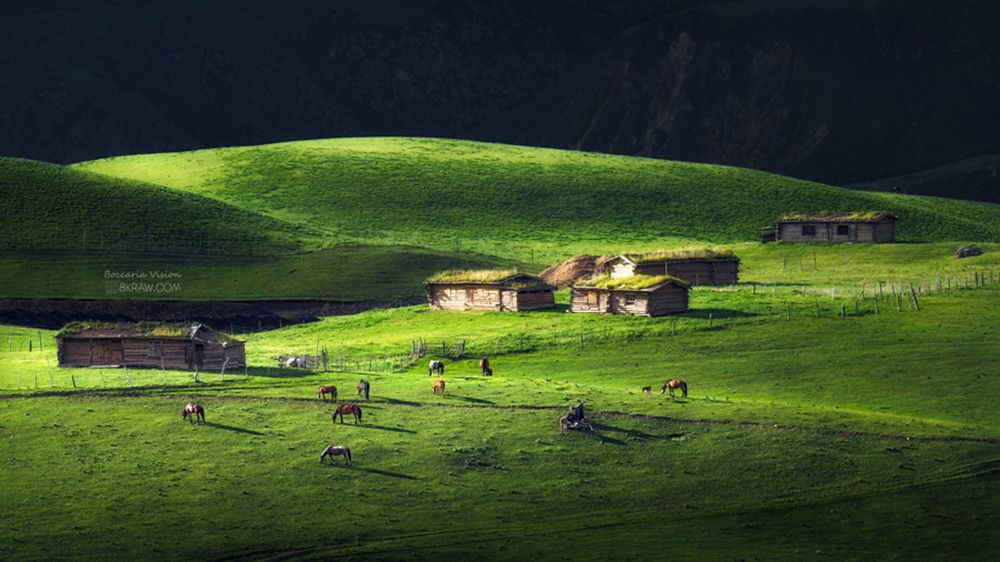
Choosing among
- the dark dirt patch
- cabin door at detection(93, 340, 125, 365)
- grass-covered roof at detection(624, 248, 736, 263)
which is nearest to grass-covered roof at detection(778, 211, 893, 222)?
grass-covered roof at detection(624, 248, 736, 263)

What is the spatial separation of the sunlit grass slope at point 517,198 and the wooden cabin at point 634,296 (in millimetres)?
60620

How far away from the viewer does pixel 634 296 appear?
283 feet

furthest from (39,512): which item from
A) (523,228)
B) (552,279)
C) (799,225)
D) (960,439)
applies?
(523,228)

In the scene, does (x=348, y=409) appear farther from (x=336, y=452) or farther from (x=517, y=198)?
(x=517, y=198)

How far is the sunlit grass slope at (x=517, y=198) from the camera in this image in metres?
158

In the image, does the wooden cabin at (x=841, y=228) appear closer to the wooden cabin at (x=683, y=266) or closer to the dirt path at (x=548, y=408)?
the wooden cabin at (x=683, y=266)

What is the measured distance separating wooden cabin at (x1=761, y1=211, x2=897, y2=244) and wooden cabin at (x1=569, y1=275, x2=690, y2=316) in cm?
5025

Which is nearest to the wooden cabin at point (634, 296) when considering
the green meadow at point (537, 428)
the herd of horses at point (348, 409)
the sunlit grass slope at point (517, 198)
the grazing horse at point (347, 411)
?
the green meadow at point (537, 428)

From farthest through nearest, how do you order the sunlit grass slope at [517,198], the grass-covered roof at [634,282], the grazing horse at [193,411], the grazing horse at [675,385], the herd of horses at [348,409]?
1. the sunlit grass slope at [517,198]
2. the grass-covered roof at [634,282]
3. the grazing horse at [675,385]
4. the grazing horse at [193,411]
5. the herd of horses at [348,409]

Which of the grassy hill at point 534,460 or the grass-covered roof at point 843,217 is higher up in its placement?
the grass-covered roof at point 843,217

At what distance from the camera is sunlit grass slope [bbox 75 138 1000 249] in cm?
15800

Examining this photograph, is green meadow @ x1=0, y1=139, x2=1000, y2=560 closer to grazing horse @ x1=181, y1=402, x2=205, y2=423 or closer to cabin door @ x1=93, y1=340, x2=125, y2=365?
grazing horse @ x1=181, y1=402, x2=205, y2=423

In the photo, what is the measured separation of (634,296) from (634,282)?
57.8 inches

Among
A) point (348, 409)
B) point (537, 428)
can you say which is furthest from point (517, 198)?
point (537, 428)
